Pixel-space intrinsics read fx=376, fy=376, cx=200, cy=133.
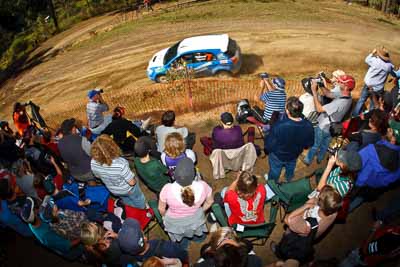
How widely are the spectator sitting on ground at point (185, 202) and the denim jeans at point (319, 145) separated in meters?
2.82

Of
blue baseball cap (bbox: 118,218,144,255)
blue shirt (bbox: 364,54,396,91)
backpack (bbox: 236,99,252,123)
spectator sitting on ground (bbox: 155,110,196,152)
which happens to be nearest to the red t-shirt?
blue baseball cap (bbox: 118,218,144,255)

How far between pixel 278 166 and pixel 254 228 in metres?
1.39

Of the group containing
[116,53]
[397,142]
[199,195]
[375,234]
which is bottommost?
[116,53]

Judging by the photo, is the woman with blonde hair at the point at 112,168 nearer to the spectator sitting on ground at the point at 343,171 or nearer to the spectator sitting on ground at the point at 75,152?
the spectator sitting on ground at the point at 75,152

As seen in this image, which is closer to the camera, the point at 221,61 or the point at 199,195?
the point at 199,195

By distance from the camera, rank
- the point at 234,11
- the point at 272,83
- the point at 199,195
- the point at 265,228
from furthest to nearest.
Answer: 1. the point at 234,11
2. the point at 272,83
3. the point at 265,228
4. the point at 199,195

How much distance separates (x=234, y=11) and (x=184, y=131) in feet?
46.5

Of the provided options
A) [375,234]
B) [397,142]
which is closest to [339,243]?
[375,234]

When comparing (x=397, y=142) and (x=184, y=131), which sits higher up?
(x=397, y=142)

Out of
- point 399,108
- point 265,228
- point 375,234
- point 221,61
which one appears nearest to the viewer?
point 375,234

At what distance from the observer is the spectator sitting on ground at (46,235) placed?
201 inches

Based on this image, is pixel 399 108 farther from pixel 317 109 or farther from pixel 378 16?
pixel 378 16

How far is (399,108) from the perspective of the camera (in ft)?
19.9

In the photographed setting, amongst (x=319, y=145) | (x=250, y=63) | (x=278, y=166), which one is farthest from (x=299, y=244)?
(x=250, y=63)
